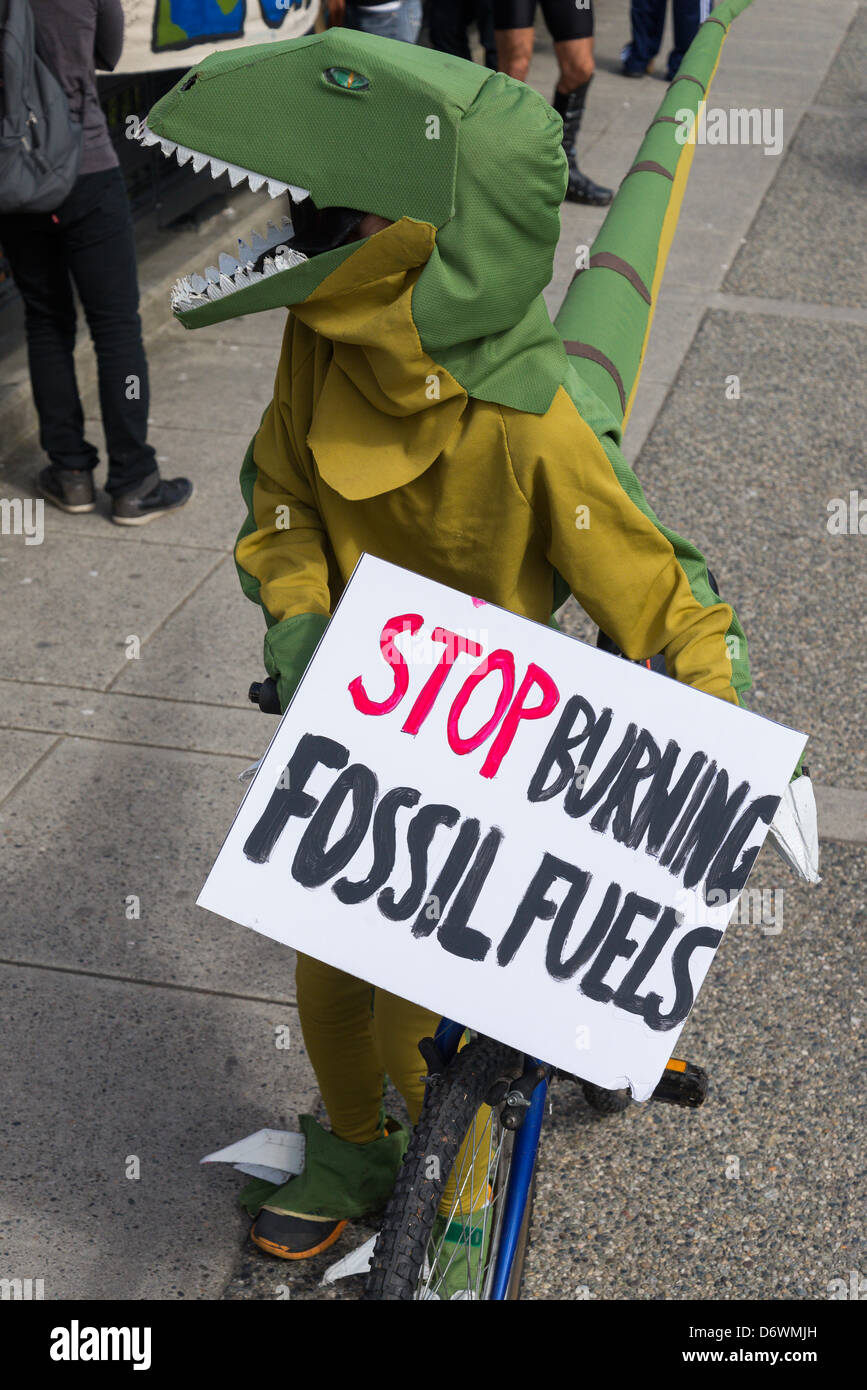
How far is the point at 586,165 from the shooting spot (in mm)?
9016

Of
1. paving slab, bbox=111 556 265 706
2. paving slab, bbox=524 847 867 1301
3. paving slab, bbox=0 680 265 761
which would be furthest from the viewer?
paving slab, bbox=111 556 265 706

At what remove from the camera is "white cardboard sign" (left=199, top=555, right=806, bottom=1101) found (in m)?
1.82

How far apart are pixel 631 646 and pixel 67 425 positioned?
347 cm

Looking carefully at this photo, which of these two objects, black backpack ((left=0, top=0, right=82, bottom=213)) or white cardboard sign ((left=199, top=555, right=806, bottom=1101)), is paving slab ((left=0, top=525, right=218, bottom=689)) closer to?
black backpack ((left=0, top=0, right=82, bottom=213))

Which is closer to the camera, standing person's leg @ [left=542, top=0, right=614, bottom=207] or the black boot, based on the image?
standing person's leg @ [left=542, top=0, right=614, bottom=207]

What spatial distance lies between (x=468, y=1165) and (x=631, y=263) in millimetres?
1800

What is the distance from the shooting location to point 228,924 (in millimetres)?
3443

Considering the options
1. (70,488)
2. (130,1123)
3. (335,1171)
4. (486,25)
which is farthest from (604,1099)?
(486,25)

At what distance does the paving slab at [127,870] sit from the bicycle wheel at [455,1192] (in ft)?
3.43

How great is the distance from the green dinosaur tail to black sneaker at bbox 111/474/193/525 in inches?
97.4

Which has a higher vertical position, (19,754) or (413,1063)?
(413,1063)

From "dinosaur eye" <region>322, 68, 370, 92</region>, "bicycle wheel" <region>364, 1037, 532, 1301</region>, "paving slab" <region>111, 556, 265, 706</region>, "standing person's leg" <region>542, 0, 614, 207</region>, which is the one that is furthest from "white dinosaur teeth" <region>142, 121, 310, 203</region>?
"standing person's leg" <region>542, 0, 614, 207</region>

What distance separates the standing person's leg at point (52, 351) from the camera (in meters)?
4.74

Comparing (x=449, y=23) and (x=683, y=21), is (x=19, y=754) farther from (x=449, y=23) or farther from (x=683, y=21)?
(x=683, y=21)
